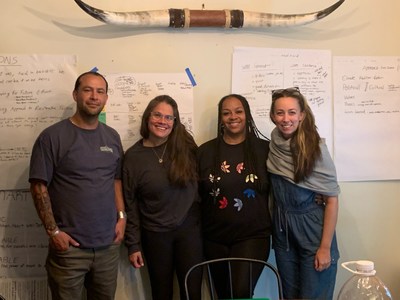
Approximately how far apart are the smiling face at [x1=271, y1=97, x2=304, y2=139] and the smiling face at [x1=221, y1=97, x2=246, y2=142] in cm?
21

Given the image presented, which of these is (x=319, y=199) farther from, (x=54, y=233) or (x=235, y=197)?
(x=54, y=233)

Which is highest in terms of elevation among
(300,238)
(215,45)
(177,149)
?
Answer: (215,45)

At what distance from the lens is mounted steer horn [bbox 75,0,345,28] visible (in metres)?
2.34

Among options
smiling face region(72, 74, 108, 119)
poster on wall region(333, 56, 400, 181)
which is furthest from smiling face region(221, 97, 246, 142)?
poster on wall region(333, 56, 400, 181)

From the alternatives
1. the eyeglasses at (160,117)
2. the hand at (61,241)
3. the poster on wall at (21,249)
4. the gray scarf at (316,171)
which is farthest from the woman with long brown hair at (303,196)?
the poster on wall at (21,249)

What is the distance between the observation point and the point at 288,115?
203 cm

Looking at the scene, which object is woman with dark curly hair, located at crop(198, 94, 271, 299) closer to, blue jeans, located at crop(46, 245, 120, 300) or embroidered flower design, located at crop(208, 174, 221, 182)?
embroidered flower design, located at crop(208, 174, 221, 182)

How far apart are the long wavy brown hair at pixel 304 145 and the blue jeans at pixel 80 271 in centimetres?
104

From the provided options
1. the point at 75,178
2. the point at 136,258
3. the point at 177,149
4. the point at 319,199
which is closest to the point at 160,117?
the point at 177,149

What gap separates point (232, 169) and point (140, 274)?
0.94 meters

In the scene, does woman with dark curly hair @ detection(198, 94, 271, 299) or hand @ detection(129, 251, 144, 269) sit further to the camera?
hand @ detection(129, 251, 144, 269)

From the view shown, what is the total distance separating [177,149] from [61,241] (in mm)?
753

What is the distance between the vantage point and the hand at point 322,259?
80.3 inches

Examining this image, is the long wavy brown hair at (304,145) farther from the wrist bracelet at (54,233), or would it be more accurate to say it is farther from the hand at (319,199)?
the wrist bracelet at (54,233)
